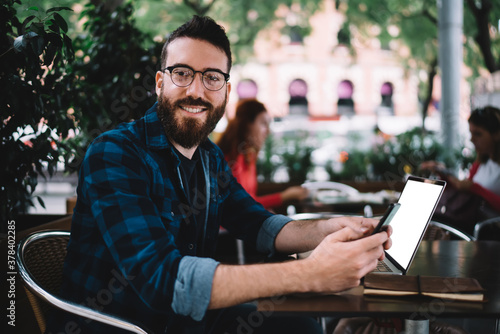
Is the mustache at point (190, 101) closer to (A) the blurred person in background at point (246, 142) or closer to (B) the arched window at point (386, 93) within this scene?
(A) the blurred person in background at point (246, 142)

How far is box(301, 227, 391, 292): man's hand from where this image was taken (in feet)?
4.52

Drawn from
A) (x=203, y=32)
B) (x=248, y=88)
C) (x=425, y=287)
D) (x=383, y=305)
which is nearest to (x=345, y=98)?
(x=248, y=88)

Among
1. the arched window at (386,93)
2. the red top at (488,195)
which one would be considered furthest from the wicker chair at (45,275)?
the arched window at (386,93)

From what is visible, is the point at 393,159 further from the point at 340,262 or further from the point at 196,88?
the point at 340,262

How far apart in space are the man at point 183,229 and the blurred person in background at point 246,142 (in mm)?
1873

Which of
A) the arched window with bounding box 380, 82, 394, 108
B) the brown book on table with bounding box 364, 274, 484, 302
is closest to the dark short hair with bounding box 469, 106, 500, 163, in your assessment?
the brown book on table with bounding box 364, 274, 484, 302

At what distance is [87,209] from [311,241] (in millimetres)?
857

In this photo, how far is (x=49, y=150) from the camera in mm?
2457

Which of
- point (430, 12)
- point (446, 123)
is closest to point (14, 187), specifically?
point (446, 123)

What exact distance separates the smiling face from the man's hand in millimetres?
724

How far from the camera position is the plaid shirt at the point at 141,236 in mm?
1354

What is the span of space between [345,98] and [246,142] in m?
23.9

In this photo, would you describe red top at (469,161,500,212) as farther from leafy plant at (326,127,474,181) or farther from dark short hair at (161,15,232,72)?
dark short hair at (161,15,232,72)

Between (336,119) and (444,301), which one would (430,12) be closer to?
(444,301)
